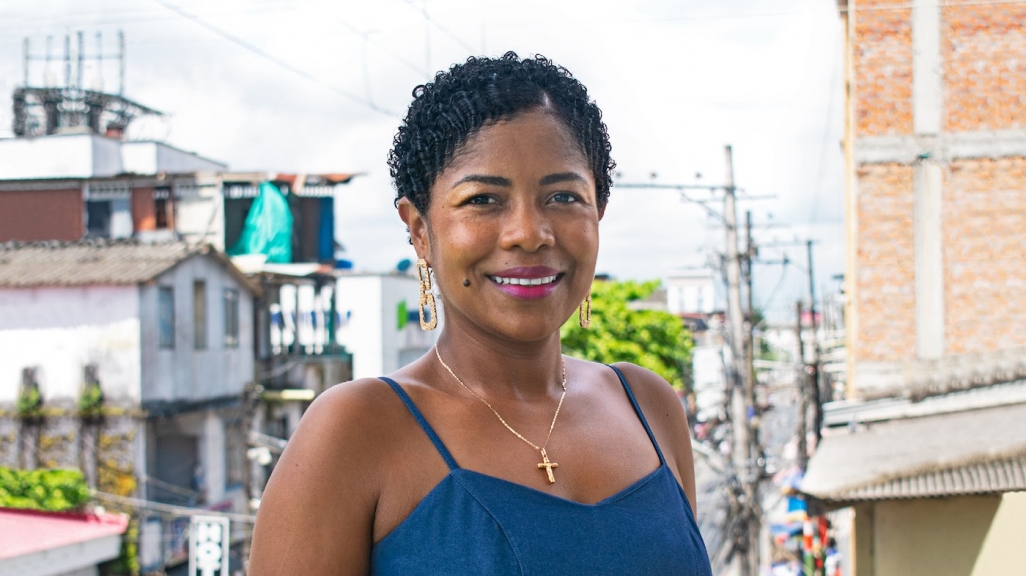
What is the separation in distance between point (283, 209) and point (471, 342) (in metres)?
13.3

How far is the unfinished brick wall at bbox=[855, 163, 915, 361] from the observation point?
998cm

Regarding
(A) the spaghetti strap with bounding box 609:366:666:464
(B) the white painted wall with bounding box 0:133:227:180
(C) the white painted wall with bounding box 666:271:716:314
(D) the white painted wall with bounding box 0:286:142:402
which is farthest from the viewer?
(C) the white painted wall with bounding box 666:271:716:314

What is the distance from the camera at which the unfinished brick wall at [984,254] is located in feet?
31.6

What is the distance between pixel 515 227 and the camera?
1.38m

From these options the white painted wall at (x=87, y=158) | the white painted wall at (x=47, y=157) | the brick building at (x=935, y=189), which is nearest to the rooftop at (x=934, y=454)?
the brick building at (x=935, y=189)

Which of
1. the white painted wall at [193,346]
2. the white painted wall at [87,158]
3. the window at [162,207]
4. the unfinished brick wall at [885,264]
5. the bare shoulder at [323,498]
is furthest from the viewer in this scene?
the window at [162,207]

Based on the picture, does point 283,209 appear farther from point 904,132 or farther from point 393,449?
point 393,449

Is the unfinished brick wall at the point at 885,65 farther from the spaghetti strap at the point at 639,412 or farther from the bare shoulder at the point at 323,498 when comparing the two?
the bare shoulder at the point at 323,498

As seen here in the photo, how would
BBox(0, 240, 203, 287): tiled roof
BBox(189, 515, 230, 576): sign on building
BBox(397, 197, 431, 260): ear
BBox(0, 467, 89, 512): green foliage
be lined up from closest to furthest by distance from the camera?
1. BBox(397, 197, 431, 260): ear
2. BBox(0, 467, 89, 512): green foliage
3. BBox(189, 515, 230, 576): sign on building
4. BBox(0, 240, 203, 287): tiled roof

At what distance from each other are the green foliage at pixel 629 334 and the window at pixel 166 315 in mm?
14451

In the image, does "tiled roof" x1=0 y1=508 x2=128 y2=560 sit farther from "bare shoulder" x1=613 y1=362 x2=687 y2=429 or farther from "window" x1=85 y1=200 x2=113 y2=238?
"bare shoulder" x1=613 y1=362 x2=687 y2=429

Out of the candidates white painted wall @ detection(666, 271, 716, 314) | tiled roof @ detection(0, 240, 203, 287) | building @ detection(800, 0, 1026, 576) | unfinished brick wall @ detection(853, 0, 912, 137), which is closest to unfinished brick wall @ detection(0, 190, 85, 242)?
tiled roof @ detection(0, 240, 203, 287)

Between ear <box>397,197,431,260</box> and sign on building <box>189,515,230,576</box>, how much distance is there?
29.3 ft

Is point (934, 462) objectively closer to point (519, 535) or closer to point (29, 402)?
point (519, 535)
